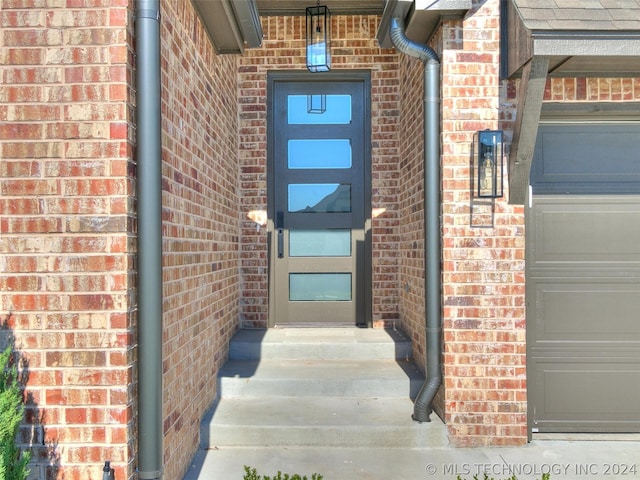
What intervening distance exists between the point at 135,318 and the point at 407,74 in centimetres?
322

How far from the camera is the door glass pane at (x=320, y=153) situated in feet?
15.0

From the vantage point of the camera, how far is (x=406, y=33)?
3.23 m

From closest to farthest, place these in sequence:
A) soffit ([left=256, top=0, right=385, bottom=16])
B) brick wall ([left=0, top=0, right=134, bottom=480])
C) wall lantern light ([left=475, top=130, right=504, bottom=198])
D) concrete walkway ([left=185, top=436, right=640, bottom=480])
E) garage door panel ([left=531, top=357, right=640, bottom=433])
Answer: brick wall ([left=0, top=0, right=134, bottom=480])
concrete walkway ([left=185, top=436, right=640, bottom=480])
wall lantern light ([left=475, top=130, right=504, bottom=198])
garage door panel ([left=531, top=357, right=640, bottom=433])
soffit ([left=256, top=0, right=385, bottom=16])

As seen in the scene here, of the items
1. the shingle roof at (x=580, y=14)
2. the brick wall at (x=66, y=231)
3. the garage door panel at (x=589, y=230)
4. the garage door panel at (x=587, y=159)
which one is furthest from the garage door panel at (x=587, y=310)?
the brick wall at (x=66, y=231)

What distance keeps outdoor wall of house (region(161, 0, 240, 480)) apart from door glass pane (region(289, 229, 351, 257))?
0.87 metres

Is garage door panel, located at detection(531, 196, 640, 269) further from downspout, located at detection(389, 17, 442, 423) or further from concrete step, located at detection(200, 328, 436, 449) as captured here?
concrete step, located at detection(200, 328, 436, 449)

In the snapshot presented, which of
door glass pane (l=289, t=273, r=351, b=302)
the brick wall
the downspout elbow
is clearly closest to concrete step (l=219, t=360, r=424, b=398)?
door glass pane (l=289, t=273, r=351, b=302)

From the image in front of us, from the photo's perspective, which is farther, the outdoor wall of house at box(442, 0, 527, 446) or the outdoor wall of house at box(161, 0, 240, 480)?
the outdoor wall of house at box(442, 0, 527, 446)

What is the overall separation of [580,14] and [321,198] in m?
2.67

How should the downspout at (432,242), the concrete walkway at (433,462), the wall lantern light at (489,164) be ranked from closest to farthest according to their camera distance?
the concrete walkway at (433,462)
the wall lantern light at (489,164)
the downspout at (432,242)

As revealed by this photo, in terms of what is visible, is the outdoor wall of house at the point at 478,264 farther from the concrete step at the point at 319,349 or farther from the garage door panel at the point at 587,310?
the concrete step at the point at 319,349

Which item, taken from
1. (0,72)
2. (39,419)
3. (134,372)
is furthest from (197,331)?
(0,72)

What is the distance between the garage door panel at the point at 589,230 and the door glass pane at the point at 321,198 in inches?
76.0

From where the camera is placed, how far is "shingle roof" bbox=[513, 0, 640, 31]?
2510 mm
